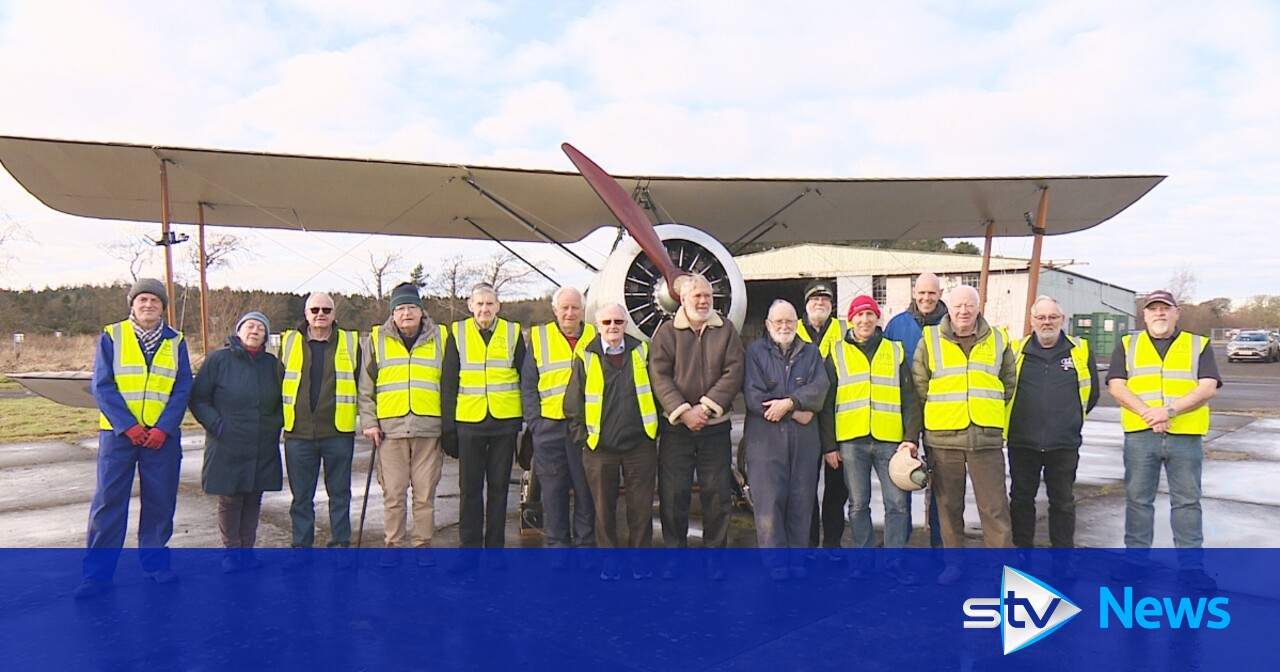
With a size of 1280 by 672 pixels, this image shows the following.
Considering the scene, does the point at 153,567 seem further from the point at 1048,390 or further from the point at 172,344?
the point at 1048,390

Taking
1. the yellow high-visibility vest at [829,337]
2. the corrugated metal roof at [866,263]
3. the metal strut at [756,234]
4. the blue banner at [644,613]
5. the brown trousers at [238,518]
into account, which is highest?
the corrugated metal roof at [866,263]

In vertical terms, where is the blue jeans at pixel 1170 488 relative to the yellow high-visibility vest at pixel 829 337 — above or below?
below

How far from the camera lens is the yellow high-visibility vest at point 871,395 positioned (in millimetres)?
4105

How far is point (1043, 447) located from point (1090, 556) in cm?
92

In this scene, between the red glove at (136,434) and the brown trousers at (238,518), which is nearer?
the red glove at (136,434)

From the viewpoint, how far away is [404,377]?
4.41 m

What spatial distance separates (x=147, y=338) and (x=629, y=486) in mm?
2866

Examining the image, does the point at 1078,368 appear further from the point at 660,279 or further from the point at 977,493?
the point at 660,279

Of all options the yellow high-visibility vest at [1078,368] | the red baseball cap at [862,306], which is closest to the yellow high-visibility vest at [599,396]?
the red baseball cap at [862,306]

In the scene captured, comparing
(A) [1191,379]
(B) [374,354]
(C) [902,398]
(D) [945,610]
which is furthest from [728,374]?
(A) [1191,379]

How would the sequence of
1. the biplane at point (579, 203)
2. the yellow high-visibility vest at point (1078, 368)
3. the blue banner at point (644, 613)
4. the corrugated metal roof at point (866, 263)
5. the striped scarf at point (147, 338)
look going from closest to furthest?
1. the blue banner at point (644, 613)
2. the striped scarf at point (147, 338)
3. the yellow high-visibility vest at point (1078, 368)
4. the biplane at point (579, 203)
5. the corrugated metal roof at point (866, 263)

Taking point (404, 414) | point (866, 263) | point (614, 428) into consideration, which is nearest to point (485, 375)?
point (404, 414)

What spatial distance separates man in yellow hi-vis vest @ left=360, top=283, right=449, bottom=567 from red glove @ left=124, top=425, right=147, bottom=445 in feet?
3.65

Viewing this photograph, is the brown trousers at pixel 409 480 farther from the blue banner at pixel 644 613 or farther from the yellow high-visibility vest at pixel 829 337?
the yellow high-visibility vest at pixel 829 337
